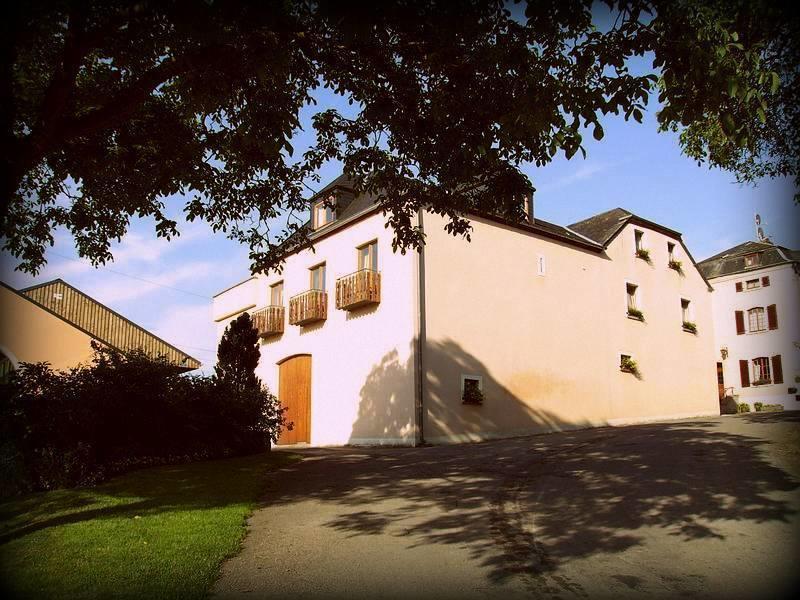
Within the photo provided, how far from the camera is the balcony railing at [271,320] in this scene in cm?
2511

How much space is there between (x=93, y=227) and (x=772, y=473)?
11.8 m

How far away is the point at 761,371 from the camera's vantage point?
124 feet

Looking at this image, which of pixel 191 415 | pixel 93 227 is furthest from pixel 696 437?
pixel 93 227

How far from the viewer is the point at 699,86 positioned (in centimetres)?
637

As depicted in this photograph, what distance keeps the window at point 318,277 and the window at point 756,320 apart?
94.4 feet

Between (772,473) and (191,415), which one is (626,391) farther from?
(191,415)

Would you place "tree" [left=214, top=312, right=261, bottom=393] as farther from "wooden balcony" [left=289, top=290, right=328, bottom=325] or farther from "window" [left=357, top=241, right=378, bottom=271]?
"window" [left=357, top=241, right=378, bottom=271]

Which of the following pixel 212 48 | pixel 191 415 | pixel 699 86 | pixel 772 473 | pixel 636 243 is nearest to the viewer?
pixel 699 86

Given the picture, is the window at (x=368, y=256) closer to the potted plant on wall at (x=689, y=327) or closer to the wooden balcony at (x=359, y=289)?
the wooden balcony at (x=359, y=289)

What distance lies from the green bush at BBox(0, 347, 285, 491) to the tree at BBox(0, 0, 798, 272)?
→ 8.59 ft

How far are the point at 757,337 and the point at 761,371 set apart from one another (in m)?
2.06

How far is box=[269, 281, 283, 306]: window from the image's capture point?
2608 centimetres

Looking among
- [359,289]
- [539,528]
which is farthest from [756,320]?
[539,528]

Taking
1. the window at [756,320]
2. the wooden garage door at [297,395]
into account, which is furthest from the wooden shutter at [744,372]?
the wooden garage door at [297,395]
